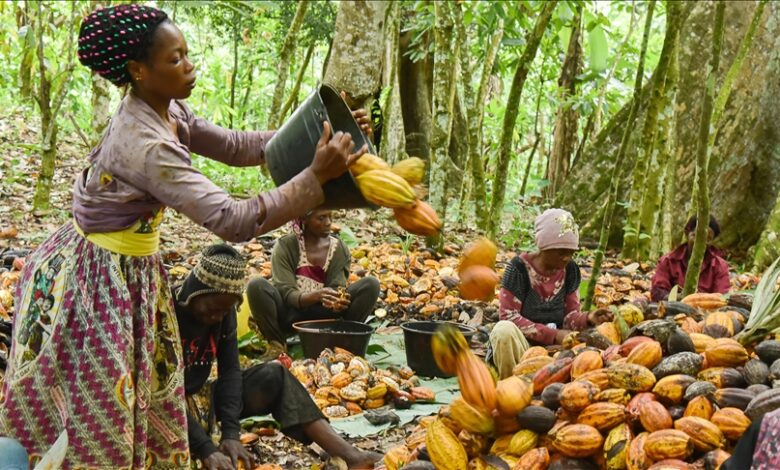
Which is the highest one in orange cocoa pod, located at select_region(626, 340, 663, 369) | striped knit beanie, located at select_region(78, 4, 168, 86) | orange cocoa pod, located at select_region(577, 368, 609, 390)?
striped knit beanie, located at select_region(78, 4, 168, 86)

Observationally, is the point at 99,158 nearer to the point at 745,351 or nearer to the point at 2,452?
the point at 2,452

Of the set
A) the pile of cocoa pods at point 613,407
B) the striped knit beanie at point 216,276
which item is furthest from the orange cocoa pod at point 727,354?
the striped knit beanie at point 216,276

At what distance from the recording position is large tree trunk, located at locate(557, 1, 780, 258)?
7020 mm

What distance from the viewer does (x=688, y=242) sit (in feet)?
13.8

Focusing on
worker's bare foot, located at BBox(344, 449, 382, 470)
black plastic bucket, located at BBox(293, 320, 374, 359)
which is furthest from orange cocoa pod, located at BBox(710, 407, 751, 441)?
black plastic bucket, located at BBox(293, 320, 374, 359)

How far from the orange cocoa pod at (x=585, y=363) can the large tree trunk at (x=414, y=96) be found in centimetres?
723

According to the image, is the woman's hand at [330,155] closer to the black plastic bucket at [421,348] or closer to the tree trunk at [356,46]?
the black plastic bucket at [421,348]

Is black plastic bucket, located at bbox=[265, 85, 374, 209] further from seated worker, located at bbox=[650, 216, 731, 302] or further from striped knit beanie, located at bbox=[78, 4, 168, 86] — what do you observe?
seated worker, located at bbox=[650, 216, 731, 302]

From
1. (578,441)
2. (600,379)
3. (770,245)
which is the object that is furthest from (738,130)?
(578,441)

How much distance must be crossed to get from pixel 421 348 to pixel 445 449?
1605 mm

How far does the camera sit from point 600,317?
2965 mm

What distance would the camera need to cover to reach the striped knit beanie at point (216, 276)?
8.00 feet

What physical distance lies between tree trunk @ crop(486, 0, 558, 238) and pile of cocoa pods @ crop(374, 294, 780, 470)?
1.77m

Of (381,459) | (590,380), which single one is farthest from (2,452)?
(590,380)
